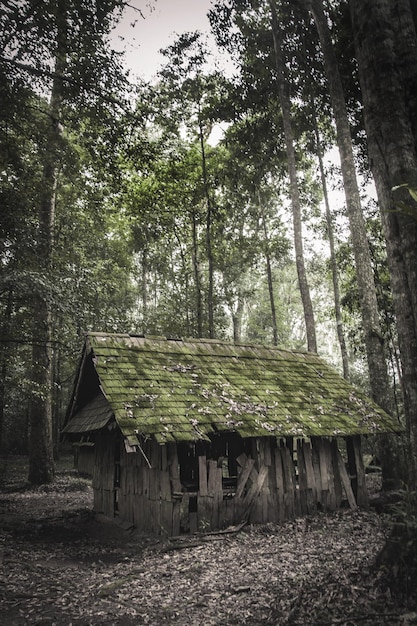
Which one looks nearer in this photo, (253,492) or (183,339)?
(253,492)

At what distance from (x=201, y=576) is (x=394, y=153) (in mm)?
6805

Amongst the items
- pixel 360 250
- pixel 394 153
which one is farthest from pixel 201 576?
pixel 360 250

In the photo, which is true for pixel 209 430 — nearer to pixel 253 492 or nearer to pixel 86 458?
pixel 253 492

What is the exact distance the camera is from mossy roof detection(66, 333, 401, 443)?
8773mm

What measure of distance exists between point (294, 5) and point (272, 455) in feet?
57.3

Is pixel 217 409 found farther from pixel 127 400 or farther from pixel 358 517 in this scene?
pixel 358 517

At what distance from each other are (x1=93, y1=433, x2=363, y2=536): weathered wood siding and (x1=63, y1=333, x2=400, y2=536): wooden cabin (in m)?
0.02

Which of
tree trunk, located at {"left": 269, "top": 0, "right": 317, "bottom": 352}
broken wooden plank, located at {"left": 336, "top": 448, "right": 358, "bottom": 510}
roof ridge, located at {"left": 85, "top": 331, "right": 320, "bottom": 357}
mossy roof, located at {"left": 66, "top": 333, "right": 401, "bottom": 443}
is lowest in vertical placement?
broken wooden plank, located at {"left": 336, "top": 448, "right": 358, "bottom": 510}

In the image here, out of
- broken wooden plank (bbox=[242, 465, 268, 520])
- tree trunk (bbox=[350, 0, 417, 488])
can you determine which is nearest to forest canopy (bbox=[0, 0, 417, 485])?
tree trunk (bbox=[350, 0, 417, 488])

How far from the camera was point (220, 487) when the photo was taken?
9.41m

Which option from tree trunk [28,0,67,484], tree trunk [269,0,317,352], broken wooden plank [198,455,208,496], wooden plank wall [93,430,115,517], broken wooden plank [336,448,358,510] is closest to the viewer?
broken wooden plank [198,455,208,496]

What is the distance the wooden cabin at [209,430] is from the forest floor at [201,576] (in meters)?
0.61

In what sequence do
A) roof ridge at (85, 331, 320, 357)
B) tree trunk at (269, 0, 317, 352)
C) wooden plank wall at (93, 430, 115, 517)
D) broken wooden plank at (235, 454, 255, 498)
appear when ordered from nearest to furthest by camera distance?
broken wooden plank at (235, 454, 255, 498) → roof ridge at (85, 331, 320, 357) → wooden plank wall at (93, 430, 115, 517) → tree trunk at (269, 0, 317, 352)

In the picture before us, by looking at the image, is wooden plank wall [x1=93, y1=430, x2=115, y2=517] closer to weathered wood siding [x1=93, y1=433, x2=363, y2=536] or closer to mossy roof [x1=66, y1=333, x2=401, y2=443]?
weathered wood siding [x1=93, y1=433, x2=363, y2=536]
